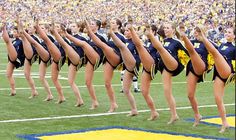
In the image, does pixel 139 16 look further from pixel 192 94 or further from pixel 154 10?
pixel 192 94

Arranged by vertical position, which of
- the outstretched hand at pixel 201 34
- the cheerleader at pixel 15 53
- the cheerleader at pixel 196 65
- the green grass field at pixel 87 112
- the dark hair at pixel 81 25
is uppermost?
the outstretched hand at pixel 201 34

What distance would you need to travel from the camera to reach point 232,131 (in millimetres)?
7348

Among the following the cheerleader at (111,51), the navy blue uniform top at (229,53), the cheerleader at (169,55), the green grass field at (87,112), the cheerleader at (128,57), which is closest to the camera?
the navy blue uniform top at (229,53)

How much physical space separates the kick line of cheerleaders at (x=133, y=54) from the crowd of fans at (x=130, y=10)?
1774cm

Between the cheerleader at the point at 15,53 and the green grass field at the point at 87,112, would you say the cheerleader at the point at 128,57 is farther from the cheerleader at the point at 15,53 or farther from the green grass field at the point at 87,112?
Result: the cheerleader at the point at 15,53

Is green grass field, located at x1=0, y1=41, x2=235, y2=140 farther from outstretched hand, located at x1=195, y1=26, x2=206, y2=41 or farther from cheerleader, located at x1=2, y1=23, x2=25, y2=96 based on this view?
outstretched hand, located at x1=195, y1=26, x2=206, y2=41

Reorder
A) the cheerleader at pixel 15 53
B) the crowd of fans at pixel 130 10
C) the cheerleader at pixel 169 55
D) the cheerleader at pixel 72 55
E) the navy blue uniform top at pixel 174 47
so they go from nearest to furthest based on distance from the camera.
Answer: the cheerleader at pixel 169 55
the navy blue uniform top at pixel 174 47
the cheerleader at pixel 72 55
the cheerleader at pixel 15 53
the crowd of fans at pixel 130 10

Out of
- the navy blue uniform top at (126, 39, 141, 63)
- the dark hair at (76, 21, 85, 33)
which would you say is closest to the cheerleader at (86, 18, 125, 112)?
the navy blue uniform top at (126, 39, 141, 63)

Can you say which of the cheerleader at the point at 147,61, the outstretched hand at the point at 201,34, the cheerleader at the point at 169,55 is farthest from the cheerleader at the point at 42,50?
the outstretched hand at the point at 201,34

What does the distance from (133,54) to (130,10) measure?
3011 centimetres

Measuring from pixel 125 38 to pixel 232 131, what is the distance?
257cm

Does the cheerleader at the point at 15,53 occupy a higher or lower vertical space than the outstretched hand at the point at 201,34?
lower

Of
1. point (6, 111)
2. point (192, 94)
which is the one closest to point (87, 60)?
point (6, 111)

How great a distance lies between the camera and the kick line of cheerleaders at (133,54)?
7340 millimetres
